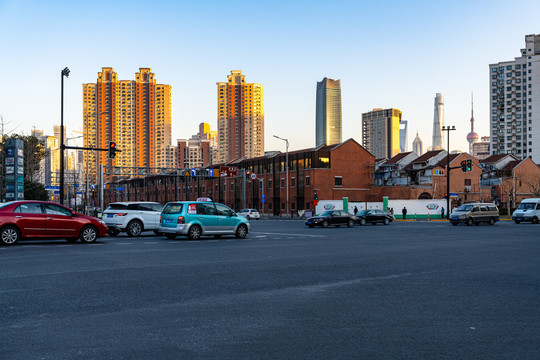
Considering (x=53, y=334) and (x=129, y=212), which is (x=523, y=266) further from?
(x=129, y=212)

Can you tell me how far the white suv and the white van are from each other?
1279 inches

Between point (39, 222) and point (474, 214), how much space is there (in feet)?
112

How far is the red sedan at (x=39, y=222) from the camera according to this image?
58.5 feet

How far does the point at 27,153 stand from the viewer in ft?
184

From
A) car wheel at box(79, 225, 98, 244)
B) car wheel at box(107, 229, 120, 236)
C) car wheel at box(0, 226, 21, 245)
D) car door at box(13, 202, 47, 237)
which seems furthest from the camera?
car wheel at box(107, 229, 120, 236)

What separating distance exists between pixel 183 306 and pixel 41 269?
18.7 ft

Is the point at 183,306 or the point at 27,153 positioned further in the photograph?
the point at 27,153

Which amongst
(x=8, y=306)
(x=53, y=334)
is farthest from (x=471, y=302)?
(x=8, y=306)

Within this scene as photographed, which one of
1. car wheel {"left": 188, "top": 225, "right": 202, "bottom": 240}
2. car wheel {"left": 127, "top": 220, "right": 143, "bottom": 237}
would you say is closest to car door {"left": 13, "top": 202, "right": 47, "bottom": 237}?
car wheel {"left": 188, "top": 225, "right": 202, "bottom": 240}

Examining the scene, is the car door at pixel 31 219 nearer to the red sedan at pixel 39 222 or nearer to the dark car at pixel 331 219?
the red sedan at pixel 39 222

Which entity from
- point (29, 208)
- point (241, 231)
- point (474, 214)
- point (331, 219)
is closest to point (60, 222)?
point (29, 208)

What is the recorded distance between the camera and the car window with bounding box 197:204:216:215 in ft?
73.2

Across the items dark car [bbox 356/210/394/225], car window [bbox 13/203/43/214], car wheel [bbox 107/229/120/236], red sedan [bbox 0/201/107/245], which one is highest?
car window [bbox 13/203/43/214]

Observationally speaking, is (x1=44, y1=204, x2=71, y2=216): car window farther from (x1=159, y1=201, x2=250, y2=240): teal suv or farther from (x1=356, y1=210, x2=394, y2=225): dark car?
(x1=356, y1=210, x2=394, y2=225): dark car
